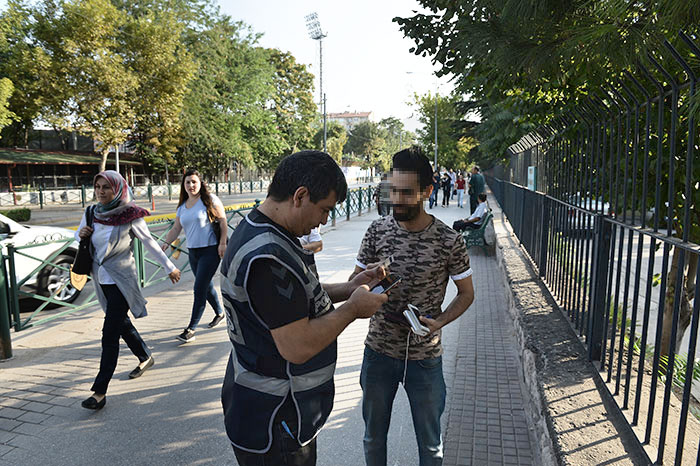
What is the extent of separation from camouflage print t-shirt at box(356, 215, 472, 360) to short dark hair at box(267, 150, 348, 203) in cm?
80

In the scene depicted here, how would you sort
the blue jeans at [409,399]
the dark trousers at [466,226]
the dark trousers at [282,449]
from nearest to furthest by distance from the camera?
the dark trousers at [282,449] < the blue jeans at [409,399] < the dark trousers at [466,226]

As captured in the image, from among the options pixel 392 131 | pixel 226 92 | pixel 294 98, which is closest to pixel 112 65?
pixel 226 92

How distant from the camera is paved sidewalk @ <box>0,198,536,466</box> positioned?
3.23 metres

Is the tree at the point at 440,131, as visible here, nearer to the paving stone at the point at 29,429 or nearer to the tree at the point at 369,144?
the paving stone at the point at 29,429

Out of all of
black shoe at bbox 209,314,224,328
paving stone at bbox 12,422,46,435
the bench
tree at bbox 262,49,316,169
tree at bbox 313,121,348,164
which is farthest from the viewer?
tree at bbox 313,121,348,164

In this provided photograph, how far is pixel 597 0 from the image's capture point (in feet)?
7.26

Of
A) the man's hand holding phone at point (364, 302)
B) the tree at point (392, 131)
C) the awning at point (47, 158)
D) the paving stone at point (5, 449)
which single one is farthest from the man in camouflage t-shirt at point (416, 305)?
the tree at point (392, 131)

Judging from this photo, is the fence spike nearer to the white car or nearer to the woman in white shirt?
the woman in white shirt

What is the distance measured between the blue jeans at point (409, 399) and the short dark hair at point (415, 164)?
91 cm

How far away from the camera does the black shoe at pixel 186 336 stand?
17.1 ft

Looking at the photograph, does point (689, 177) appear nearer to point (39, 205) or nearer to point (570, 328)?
point (570, 328)

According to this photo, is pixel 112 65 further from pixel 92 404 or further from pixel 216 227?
pixel 92 404

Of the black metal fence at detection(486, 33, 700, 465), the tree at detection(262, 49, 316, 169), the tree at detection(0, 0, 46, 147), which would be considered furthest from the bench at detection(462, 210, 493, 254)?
the tree at detection(262, 49, 316, 169)

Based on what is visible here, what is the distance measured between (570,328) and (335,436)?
2025 millimetres
